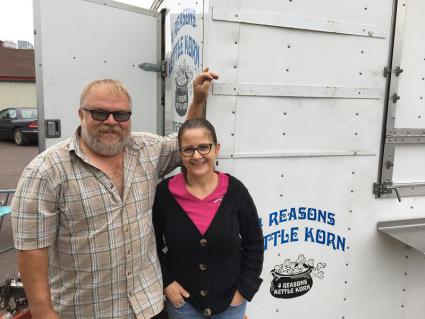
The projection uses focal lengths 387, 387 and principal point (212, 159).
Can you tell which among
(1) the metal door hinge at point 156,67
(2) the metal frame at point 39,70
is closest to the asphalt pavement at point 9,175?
(2) the metal frame at point 39,70

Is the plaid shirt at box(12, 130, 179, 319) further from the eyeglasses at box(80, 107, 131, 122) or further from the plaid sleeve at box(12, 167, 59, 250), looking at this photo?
the eyeglasses at box(80, 107, 131, 122)

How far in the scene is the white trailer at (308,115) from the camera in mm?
2168

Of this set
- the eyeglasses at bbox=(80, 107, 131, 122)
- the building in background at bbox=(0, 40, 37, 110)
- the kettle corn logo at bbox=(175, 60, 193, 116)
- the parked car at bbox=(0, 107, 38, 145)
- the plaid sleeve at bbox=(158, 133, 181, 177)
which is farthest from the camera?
the building in background at bbox=(0, 40, 37, 110)

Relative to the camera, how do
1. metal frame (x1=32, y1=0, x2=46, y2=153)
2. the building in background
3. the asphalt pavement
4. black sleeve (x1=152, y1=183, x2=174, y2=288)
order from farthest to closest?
the building in background, the asphalt pavement, metal frame (x1=32, y1=0, x2=46, y2=153), black sleeve (x1=152, y1=183, x2=174, y2=288)

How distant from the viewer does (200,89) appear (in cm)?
200

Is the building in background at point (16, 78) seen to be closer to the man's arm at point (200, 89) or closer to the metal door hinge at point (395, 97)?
the man's arm at point (200, 89)

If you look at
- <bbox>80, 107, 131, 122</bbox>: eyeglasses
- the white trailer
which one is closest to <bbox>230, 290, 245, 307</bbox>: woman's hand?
the white trailer

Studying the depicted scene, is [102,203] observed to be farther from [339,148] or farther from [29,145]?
[29,145]

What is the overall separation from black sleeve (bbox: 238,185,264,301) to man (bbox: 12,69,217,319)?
42cm

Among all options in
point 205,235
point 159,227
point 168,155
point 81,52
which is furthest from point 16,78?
point 205,235

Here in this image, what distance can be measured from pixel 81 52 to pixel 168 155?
1278 mm

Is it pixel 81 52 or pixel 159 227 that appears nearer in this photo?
pixel 159 227

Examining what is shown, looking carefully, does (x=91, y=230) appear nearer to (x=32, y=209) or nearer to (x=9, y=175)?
(x=32, y=209)

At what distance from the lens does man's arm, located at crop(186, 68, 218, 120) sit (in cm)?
198
